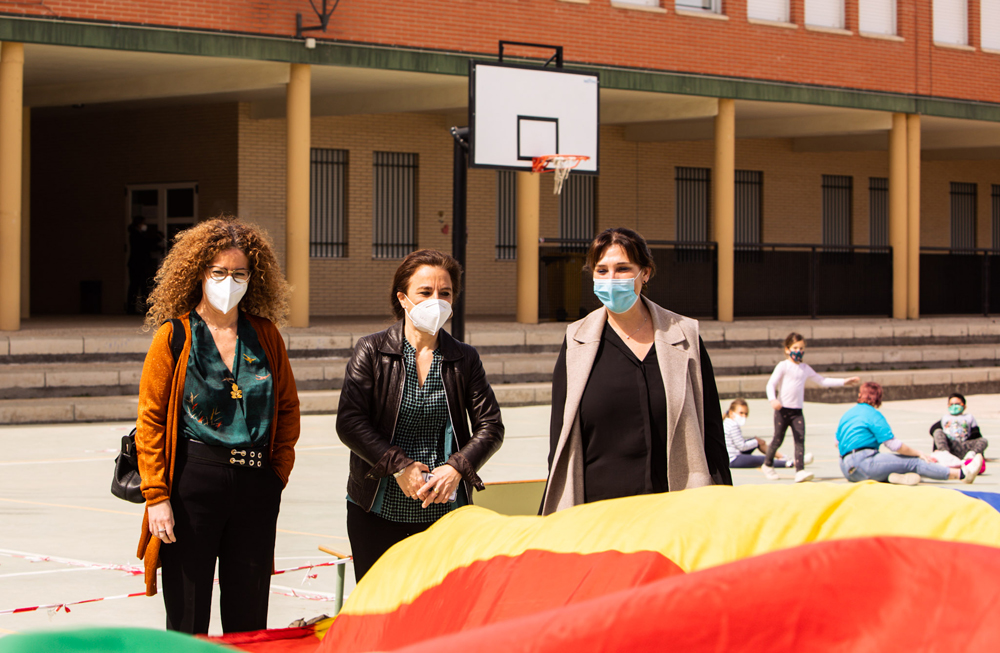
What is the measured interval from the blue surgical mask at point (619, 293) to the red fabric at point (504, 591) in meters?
1.33

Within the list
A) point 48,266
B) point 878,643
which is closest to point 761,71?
point 48,266

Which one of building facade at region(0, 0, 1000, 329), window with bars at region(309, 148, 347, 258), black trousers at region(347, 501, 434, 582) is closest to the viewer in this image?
black trousers at region(347, 501, 434, 582)

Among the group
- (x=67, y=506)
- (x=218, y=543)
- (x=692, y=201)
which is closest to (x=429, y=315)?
(x=218, y=543)

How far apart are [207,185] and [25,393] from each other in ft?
30.3

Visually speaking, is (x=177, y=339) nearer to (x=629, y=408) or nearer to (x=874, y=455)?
(x=629, y=408)

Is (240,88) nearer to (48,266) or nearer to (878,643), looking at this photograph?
(48,266)

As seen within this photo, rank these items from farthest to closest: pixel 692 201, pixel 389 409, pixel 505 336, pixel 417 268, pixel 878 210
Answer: pixel 878 210 → pixel 692 201 → pixel 505 336 → pixel 417 268 → pixel 389 409

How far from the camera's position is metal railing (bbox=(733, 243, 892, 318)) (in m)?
22.5

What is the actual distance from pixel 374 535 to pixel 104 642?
2.43 m

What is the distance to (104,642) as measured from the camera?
5.36 feet

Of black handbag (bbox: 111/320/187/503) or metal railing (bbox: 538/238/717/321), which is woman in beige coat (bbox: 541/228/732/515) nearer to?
black handbag (bbox: 111/320/187/503)

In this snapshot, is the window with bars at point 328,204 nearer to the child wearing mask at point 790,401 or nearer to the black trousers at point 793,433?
the child wearing mask at point 790,401

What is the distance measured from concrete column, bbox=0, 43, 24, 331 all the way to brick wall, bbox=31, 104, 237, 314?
240 inches

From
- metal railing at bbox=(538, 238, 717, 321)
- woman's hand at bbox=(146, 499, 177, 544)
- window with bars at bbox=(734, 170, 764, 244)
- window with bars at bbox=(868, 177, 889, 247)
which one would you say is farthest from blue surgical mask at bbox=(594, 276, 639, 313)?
window with bars at bbox=(868, 177, 889, 247)
